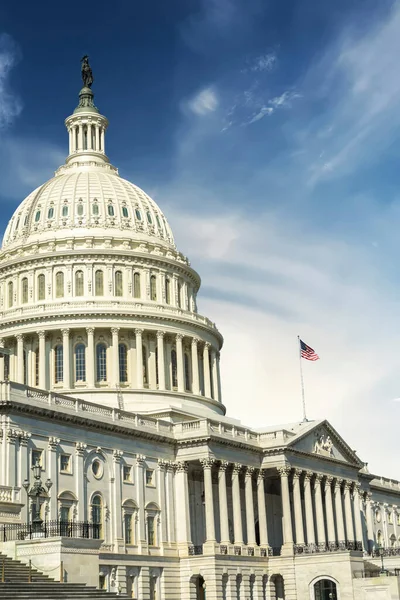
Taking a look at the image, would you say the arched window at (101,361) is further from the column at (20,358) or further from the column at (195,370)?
the column at (195,370)

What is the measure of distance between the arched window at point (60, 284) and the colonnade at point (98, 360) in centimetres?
507

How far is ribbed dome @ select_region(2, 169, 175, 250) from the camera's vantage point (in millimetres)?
114312

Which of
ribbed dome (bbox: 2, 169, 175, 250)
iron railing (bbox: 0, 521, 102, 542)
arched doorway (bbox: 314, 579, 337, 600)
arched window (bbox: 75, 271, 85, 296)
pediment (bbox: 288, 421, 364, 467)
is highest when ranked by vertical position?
ribbed dome (bbox: 2, 169, 175, 250)

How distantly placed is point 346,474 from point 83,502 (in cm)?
3915

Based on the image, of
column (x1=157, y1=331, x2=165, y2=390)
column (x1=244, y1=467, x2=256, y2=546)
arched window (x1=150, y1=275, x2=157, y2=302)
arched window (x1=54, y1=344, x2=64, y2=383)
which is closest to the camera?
column (x1=244, y1=467, x2=256, y2=546)

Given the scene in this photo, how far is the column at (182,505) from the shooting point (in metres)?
88.3

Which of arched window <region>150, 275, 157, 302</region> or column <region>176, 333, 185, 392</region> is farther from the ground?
arched window <region>150, 275, 157, 302</region>

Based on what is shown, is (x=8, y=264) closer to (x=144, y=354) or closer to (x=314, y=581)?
(x=144, y=354)

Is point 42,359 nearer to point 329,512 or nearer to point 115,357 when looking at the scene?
point 115,357

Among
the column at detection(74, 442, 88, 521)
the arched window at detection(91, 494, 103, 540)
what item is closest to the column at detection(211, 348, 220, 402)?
the arched window at detection(91, 494, 103, 540)

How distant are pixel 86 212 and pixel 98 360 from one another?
60.0 ft

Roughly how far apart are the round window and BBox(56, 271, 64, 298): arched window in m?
31.9

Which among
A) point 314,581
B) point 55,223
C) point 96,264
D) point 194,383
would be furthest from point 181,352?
point 314,581

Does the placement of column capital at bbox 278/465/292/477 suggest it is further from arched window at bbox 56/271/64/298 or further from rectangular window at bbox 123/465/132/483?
arched window at bbox 56/271/64/298
